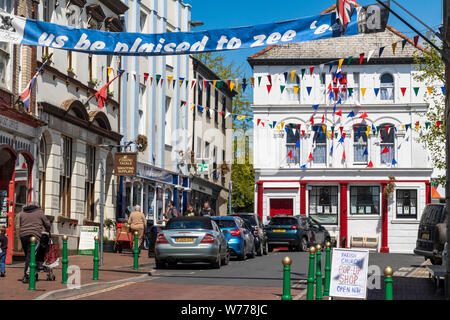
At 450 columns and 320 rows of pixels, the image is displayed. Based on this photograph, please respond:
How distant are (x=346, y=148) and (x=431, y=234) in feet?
84.1

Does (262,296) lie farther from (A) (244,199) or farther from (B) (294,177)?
(A) (244,199)

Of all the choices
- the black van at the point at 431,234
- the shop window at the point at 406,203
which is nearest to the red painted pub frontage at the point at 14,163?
the black van at the point at 431,234

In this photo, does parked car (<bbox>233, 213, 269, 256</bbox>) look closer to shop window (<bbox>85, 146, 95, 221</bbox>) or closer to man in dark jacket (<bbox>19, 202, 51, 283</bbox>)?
shop window (<bbox>85, 146, 95, 221</bbox>)

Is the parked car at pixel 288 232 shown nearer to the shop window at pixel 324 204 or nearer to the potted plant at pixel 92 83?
the potted plant at pixel 92 83

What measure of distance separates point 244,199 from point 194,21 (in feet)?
56.5

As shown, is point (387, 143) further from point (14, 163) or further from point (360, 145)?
point (14, 163)

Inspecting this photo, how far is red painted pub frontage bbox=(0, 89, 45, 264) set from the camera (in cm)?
2305

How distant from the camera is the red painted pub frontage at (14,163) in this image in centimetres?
2305

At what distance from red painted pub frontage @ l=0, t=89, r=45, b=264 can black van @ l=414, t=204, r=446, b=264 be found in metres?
11.2

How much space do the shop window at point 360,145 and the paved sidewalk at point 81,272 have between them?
73.8ft

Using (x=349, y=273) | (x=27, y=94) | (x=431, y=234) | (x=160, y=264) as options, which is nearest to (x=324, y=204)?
(x=431, y=234)

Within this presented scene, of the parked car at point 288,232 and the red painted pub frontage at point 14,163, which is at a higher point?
the red painted pub frontage at point 14,163
